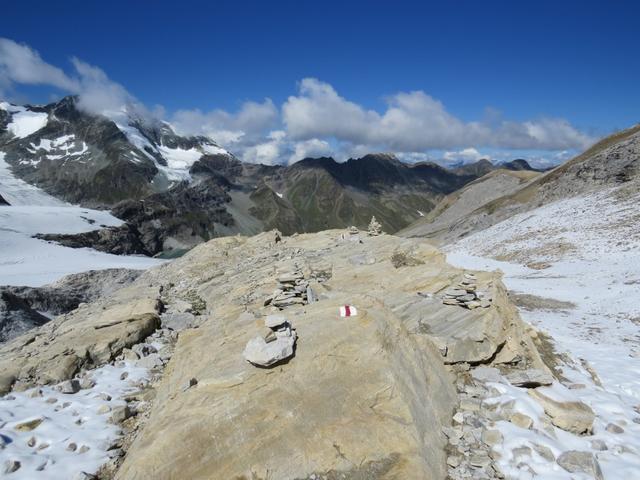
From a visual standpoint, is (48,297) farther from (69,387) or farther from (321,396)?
(321,396)

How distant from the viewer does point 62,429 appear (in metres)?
10.2

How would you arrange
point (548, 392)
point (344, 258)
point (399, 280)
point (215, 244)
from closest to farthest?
point (548, 392) < point (399, 280) < point (344, 258) < point (215, 244)

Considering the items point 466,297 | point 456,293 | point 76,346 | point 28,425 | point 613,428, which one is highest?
point 456,293

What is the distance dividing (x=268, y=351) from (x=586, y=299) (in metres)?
33.1

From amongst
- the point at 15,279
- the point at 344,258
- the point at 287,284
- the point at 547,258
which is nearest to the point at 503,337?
the point at 287,284

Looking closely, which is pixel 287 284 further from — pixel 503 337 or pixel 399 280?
pixel 503 337

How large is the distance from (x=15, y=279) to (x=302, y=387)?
92.1m

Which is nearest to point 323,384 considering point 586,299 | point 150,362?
point 150,362

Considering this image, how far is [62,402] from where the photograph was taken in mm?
11578

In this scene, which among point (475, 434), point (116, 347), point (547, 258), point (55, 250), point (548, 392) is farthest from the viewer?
point (55, 250)

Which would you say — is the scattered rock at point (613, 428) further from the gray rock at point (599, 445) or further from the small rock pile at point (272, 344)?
the small rock pile at point (272, 344)

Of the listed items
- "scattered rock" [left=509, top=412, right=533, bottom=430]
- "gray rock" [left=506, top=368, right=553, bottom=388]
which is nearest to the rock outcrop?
"gray rock" [left=506, top=368, right=553, bottom=388]

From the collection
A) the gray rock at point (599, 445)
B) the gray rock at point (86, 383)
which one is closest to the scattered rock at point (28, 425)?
the gray rock at point (86, 383)

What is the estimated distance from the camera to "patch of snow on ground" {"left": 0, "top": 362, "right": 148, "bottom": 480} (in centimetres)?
888
